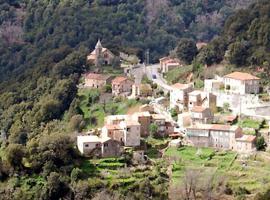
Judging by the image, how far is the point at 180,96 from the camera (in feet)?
150

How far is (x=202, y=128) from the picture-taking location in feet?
131

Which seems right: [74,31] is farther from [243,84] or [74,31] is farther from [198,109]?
[198,109]

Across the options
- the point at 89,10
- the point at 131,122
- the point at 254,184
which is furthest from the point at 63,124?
the point at 89,10

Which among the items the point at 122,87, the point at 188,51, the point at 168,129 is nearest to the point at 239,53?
the point at 188,51

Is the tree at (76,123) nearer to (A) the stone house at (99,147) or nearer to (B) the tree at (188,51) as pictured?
(A) the stone house at (99,147)

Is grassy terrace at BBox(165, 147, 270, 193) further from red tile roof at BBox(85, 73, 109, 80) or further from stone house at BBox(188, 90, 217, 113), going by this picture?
red tile roof at BBox(85, 73, 109, 80)

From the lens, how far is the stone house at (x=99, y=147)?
1523 inches

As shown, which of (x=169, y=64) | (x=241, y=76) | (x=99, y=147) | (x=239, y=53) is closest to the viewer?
(x=99, y=147)

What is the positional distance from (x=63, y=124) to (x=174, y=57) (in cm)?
1522

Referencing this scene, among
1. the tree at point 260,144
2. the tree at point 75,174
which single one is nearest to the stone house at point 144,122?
the tree at point 75,174

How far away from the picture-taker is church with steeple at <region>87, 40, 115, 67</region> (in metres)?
57.1

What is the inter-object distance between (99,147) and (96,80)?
15.1 metres

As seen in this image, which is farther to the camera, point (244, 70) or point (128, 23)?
point (128, 23)

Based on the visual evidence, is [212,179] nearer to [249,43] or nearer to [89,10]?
[249,43]
